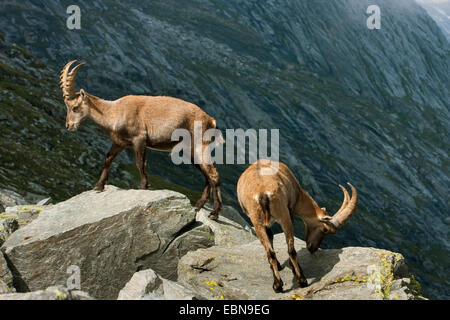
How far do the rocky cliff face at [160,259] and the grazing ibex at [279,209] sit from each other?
79 cm

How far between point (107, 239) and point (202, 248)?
3444 millimetres

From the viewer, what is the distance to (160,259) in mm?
14469

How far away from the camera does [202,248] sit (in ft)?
48.5

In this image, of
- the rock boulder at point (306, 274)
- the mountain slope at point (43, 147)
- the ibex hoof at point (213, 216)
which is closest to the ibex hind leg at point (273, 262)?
the rock boulder at point (306, 274)

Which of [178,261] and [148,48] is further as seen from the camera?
[148,48]

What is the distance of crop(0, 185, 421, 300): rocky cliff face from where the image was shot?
36.5 feet

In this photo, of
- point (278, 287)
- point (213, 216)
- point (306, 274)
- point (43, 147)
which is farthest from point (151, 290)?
point (43, 147)

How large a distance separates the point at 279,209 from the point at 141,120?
7.49 m

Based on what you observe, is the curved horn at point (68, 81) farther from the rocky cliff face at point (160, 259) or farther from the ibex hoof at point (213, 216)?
the ibex hoof at point (213, 216)

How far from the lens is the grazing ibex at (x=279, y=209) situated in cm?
1103

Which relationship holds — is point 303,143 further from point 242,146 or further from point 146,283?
point 146,283

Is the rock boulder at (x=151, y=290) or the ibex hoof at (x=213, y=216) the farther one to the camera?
the ibex hoof at (x=213, y=216)

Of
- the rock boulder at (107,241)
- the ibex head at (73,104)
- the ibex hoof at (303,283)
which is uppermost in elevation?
the ibex hoof at (303,283)
